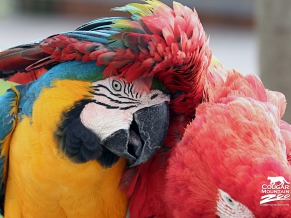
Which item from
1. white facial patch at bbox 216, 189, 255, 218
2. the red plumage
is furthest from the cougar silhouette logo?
the red plumage

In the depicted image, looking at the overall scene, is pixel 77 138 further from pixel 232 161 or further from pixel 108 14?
pixel 108 14

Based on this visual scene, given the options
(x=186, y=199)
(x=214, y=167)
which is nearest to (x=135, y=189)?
(x=186, y=199)

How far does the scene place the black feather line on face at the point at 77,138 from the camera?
1.64 meters

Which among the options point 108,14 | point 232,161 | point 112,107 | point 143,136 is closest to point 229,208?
point 232,161

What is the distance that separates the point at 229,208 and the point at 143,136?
43cm

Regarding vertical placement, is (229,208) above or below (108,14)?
above

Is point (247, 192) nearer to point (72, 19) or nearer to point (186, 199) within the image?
point (186, 199)

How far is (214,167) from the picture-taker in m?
1.37

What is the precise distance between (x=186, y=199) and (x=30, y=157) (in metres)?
0.64

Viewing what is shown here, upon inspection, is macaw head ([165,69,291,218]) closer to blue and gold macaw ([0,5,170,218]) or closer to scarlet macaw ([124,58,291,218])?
scarlet macaw ([124,58,291,218])

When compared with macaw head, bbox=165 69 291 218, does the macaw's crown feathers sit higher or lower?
higher

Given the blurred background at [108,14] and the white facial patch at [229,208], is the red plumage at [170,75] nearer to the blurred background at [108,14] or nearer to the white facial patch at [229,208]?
the white facial patch at [229,208]
